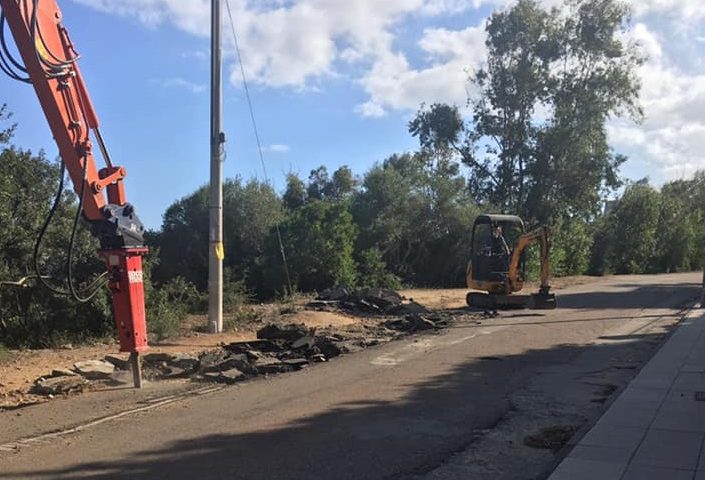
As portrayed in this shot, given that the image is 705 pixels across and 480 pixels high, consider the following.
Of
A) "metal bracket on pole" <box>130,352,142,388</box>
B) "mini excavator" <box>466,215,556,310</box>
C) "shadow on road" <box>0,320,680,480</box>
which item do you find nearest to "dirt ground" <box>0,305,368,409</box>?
"metal bracket on pole" <box>130,352,142,388</box>

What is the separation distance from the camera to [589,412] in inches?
311

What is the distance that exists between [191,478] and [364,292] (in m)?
14.9

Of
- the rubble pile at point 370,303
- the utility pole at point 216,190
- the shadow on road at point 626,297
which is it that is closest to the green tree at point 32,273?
the utility pole at point 216,190

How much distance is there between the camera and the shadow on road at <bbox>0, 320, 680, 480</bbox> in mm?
5719

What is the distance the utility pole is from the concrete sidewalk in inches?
350

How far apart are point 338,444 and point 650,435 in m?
3.02

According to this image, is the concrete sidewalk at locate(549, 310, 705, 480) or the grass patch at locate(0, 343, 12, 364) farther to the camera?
the grass patch at locate(0, 343, 12, 364)

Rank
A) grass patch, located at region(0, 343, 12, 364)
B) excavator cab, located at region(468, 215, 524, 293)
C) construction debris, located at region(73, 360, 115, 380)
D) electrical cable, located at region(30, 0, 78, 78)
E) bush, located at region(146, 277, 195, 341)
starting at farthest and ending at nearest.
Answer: excavator cab, located at region(468, 215, 524, 293), bush, located at region(146, 277, 195, 341), grass patch, located at region(0, 343, 12, 364), construction debris, located at region(73, 360, 115, 380), electrical cable, located at region(30, 0, 78, 78)

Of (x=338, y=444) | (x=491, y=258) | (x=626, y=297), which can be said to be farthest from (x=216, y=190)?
(x=626, y=297)

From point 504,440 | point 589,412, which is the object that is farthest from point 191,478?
point 589,412

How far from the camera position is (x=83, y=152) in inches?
340

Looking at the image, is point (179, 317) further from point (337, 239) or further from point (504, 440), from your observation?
point (337, 239)

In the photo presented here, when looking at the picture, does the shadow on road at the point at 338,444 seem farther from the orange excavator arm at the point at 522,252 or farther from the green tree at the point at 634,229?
the green tree at the point at 634,229

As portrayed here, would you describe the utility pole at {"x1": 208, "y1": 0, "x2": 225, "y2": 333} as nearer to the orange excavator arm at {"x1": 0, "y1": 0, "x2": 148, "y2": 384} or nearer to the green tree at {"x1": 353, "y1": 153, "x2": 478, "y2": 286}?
the orange excavator arm at {"x1": 0, "y1": 0, "x2": 148, "y2": 384}
